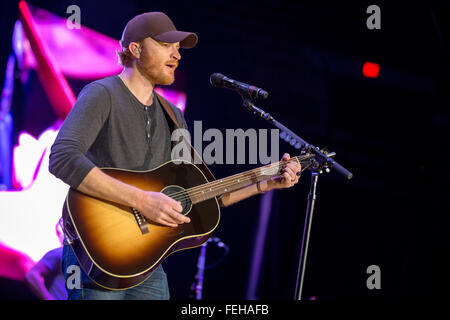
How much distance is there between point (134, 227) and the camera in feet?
7.77

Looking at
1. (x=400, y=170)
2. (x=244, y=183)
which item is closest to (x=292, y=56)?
(x=400, y=170)

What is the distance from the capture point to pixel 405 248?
5.31 meters

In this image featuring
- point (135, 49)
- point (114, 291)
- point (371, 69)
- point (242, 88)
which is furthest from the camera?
point (371, 69)

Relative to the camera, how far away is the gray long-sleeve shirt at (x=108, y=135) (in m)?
2.27

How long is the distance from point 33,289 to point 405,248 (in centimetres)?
431

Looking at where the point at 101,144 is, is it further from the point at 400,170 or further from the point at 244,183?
the point at 400,170

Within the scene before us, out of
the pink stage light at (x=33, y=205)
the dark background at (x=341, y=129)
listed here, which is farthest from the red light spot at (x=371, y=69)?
the pink stage light at (x=33, y=205)

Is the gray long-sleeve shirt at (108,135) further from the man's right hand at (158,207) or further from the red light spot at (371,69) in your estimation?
the red light spot at (371,69)

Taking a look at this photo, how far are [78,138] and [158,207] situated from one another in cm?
58

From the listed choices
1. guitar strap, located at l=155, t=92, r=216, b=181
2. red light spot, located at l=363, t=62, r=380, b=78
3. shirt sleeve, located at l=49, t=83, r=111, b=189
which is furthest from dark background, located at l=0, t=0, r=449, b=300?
shirt sleeve, located at l=49, t=83, r=111, b=189

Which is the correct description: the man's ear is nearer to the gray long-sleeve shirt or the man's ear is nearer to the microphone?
the gray long-sleeve shirt

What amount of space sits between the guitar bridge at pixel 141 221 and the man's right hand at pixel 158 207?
37 mm

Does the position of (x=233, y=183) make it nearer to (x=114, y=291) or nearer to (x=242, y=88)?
(x=242, y=88)

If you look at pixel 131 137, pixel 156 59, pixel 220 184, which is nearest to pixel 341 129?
pixel 220 184
